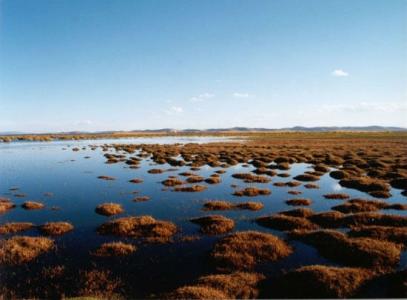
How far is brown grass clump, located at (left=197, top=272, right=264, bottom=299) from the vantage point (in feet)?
41.6

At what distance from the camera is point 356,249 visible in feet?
54.2

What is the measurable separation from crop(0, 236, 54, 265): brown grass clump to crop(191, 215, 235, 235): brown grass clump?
974 cm

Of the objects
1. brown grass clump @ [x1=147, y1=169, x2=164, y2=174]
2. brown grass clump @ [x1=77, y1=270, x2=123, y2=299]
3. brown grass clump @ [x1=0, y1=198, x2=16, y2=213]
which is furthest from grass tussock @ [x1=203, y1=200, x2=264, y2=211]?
brown grass clump @ [x1=147, y1=169, x2=164, y2=174]

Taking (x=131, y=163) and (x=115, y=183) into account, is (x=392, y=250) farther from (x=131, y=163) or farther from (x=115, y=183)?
(x=131, y=163)

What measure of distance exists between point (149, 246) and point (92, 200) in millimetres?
13694

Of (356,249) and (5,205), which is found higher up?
(5,205)

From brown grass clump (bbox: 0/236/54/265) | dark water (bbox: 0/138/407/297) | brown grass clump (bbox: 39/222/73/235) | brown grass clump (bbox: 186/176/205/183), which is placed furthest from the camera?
brown grass clump (bbox: 186/176/205/183)

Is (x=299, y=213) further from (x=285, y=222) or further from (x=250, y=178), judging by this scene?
(x=250, y=178)

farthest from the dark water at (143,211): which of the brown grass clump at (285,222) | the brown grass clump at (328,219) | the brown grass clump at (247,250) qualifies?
the brown grass clump at (328,219)

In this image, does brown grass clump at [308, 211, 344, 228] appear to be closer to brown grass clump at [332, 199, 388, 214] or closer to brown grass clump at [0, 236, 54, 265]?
brown grass clump at [332, 199, 388, 214]

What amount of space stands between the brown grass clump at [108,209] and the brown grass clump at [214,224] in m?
6.88

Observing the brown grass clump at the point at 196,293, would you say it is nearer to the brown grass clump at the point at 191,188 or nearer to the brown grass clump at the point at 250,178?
the brown grass clump at the point at 191,188

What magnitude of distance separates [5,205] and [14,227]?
7.46 m

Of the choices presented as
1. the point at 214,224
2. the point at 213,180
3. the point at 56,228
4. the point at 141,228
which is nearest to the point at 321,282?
the point at 214,224
